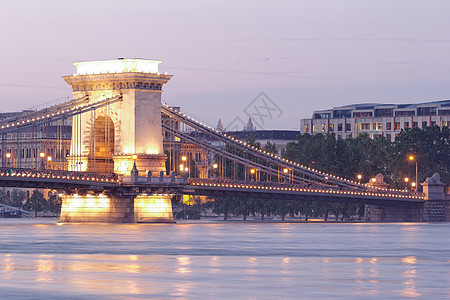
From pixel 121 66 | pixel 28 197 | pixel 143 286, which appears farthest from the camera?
pixel 28 197

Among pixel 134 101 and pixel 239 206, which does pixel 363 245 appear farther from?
pixel 239 206

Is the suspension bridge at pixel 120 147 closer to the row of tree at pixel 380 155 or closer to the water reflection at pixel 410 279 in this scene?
the row of tree at pixel 380 155

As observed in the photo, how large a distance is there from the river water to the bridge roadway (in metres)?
29.4

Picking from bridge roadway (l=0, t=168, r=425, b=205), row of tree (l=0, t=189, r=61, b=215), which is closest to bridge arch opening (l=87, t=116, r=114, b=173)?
bridge roadway (l=0, t=168, r=425, b=205)

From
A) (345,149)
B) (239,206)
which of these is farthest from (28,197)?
(345,149)

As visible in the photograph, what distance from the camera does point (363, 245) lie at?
221 ft

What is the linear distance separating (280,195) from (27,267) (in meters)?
74.1

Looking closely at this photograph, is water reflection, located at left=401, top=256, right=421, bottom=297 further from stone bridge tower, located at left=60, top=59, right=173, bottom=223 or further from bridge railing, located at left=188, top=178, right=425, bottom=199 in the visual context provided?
bridge railing, located at left=188, top=178, right=425, bottom=199

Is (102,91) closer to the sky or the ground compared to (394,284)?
closer to the sky

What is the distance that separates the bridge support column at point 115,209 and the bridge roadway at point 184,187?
3.63ft

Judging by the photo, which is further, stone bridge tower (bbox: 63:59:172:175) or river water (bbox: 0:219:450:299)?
stone bridge tower (bbox: 63:59:172:175)

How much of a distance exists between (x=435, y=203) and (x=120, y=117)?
4088cm

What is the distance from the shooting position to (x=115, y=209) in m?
108

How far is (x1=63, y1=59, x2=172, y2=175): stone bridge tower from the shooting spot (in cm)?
10856
